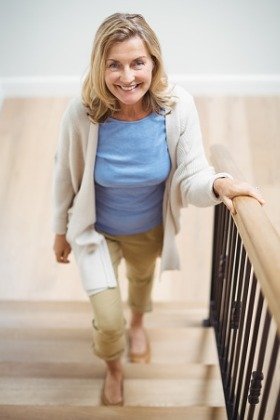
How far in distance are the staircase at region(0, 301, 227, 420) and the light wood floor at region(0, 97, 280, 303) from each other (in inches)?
12.9

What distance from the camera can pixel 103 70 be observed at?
134 centimetres

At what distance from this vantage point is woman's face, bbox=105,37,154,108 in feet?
4.26

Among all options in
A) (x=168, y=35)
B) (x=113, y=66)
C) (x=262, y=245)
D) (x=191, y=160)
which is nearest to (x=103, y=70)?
(x=113, y=66)

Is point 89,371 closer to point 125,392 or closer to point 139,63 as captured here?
point 125,392

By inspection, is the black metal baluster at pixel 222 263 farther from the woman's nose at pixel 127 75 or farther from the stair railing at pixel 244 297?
the woman's nose at pixel 127 75

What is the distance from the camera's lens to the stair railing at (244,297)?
97 cm

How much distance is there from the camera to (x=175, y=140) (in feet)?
4.78

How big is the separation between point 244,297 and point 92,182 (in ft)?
1.89

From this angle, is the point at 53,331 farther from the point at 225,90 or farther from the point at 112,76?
the point at 225,90

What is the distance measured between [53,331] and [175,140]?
3.89 feet

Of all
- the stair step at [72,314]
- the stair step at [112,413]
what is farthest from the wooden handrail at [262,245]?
the stair step at [72,314]

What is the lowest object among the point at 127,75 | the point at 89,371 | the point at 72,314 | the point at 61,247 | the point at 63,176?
the point at 72,314

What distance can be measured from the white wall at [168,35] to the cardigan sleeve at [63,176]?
2.45 m

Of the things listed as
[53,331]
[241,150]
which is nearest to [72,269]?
[53,331]
